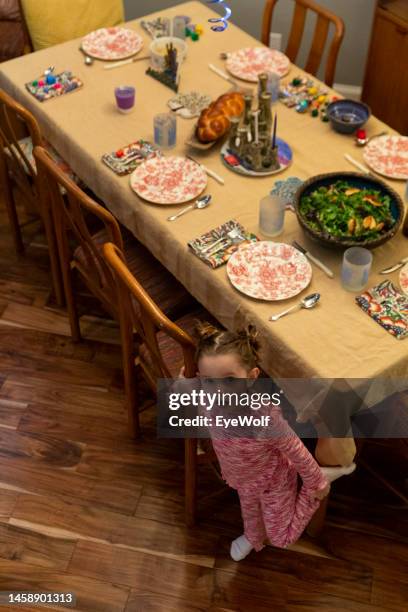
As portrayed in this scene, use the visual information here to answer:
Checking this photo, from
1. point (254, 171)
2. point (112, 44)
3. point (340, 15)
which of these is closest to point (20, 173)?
point (112, 44)

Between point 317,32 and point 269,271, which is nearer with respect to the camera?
point 269,271

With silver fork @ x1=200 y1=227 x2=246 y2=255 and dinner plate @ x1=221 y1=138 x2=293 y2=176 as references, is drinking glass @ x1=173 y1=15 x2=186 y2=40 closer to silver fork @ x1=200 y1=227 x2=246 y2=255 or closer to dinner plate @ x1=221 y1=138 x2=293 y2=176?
dinner plate @ x1=221 y1=138 x2=293 y2=176

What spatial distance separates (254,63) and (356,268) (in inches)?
45.8

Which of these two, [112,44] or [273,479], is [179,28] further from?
[273,479]

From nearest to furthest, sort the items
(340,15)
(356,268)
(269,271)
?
(356,268) → (269,271) → (340,15)

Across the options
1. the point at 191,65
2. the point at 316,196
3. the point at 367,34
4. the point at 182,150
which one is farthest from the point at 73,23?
the point at 316,196

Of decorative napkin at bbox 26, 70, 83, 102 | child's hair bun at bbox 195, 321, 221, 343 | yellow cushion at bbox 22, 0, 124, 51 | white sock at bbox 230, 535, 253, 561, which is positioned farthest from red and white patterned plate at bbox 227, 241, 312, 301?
yellow cushion at bbox 22, 0, 124, 51

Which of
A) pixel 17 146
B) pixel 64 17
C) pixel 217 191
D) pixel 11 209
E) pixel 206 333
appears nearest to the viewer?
pixel 206 333

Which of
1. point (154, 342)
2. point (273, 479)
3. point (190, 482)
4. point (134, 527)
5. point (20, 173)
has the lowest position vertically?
point (134, 527)

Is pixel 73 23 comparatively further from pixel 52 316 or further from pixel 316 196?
pixel 316 196

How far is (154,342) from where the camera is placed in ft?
6.10

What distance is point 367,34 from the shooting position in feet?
11.6

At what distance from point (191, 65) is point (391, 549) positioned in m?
1.82

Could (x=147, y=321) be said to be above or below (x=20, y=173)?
above
